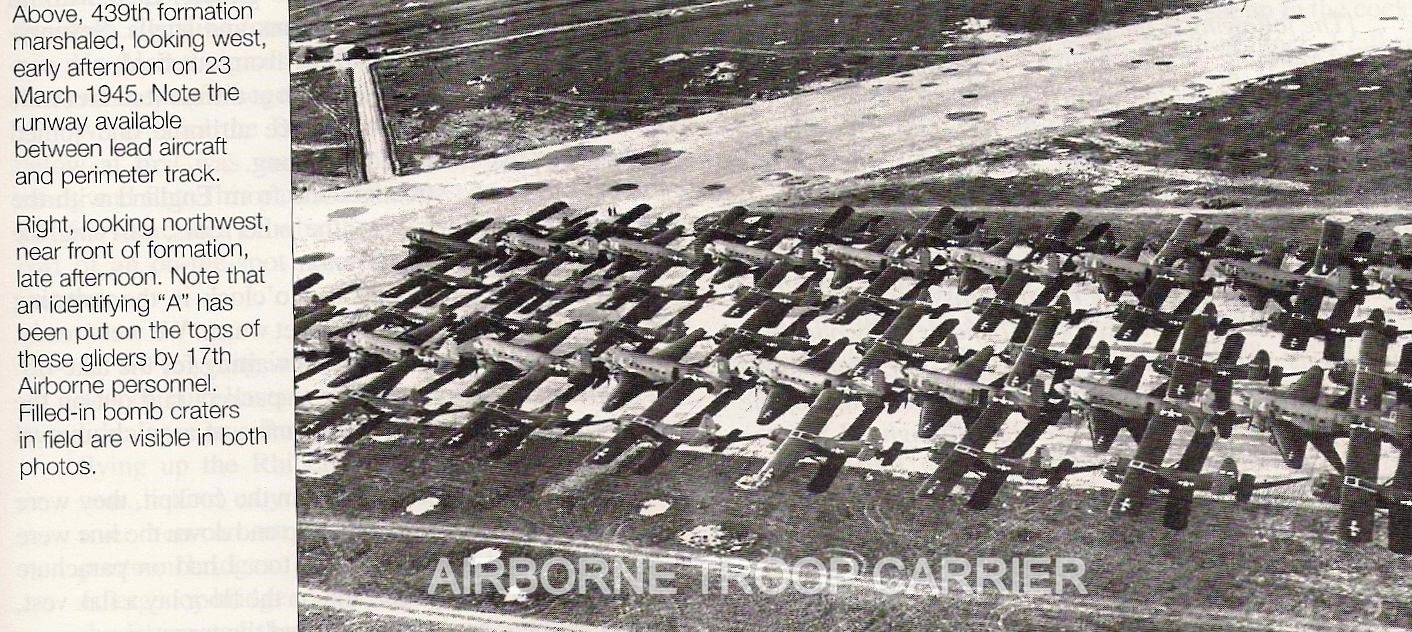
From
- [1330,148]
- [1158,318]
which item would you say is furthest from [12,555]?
[1330,148]

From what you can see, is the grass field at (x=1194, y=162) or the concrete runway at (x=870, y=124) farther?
the grass field at (x=1194, y=162)

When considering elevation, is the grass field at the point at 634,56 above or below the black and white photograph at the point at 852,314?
above

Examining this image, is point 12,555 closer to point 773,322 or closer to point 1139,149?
point 773,322

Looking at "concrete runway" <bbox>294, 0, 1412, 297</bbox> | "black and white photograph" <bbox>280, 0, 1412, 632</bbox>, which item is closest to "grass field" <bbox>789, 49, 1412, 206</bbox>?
"black and white photograph" <bbox>280, 0, 1412, 632</bbox>

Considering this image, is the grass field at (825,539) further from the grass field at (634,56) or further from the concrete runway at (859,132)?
the grass field at (634,56)

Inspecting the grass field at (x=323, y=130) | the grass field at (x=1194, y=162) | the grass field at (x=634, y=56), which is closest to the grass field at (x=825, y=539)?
A: the grass field at (x=323, y=130)

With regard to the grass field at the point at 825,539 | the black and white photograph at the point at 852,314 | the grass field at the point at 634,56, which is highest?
the grass field at the point at 634,56
